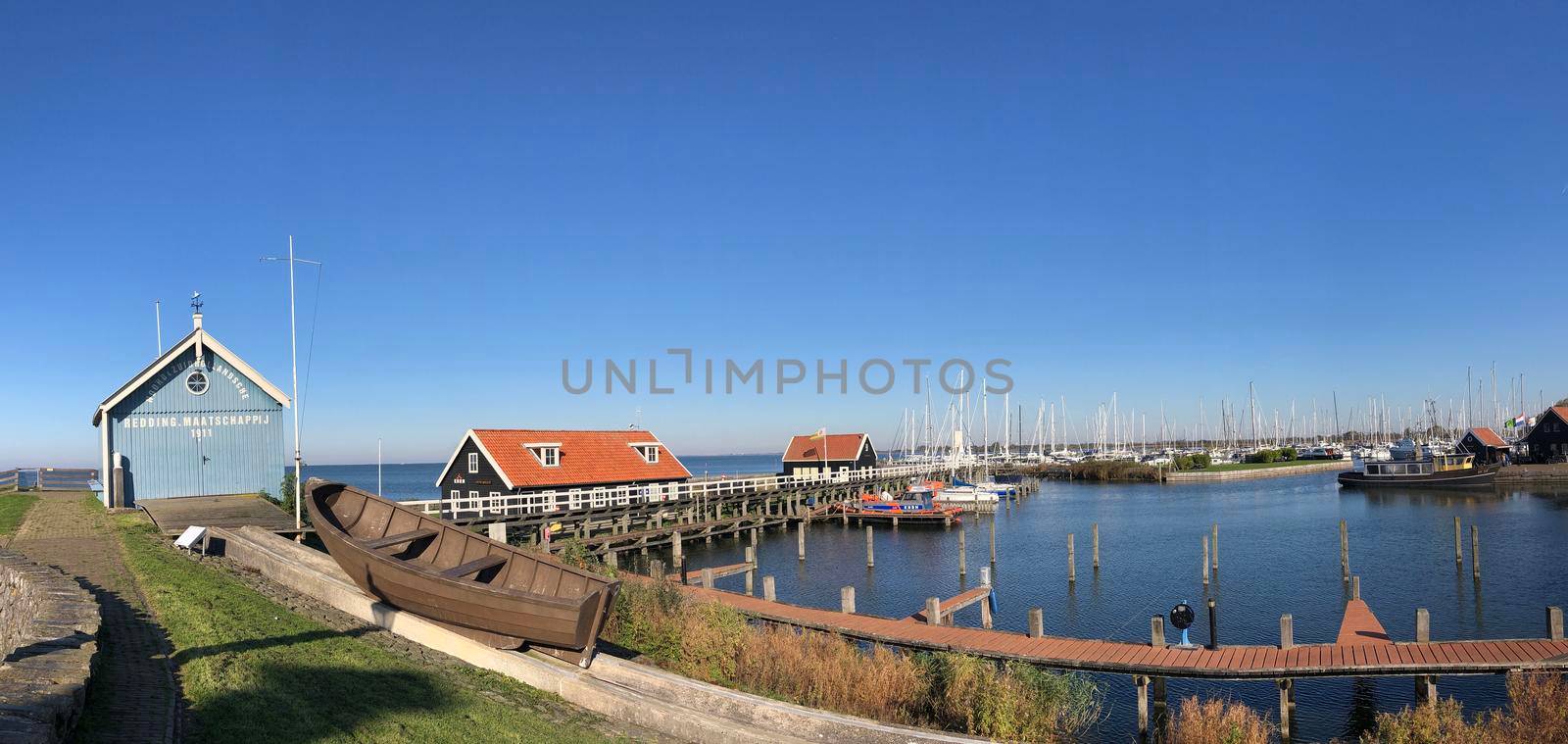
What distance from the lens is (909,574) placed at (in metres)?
37.1

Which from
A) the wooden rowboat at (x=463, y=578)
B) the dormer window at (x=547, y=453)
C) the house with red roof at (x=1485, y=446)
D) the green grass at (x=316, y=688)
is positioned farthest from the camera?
the house with red roof at (x=1485, y=446)

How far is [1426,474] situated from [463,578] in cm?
8878

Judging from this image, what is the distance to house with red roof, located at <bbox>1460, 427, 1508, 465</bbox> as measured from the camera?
289 ft

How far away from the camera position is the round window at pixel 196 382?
101 ft

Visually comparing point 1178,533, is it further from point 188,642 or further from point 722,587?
point 188,642

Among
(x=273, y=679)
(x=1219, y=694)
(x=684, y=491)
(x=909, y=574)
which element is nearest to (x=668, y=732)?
(x=273, y=679)

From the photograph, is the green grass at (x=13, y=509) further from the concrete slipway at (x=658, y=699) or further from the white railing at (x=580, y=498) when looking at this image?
the concrete slipway at (x=658, y=699)

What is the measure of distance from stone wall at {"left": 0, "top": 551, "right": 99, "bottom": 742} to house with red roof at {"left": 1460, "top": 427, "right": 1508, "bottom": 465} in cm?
10881

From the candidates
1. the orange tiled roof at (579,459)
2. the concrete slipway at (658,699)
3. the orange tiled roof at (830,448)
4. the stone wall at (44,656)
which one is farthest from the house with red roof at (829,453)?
the stone wall at (44,656)

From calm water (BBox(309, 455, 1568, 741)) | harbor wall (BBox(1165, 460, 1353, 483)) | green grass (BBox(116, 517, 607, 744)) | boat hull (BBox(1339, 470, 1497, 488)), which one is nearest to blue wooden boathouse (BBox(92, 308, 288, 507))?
green grass (BBox(116, 517, 607, 744))

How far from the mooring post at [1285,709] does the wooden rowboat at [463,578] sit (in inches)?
494

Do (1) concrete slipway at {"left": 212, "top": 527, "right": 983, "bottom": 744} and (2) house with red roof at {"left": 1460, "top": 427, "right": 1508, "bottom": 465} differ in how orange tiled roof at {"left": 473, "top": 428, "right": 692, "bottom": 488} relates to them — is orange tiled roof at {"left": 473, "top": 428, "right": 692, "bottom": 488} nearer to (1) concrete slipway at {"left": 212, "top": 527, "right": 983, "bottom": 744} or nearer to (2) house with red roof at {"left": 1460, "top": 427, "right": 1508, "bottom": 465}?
(1) concrete slipway at {"left": 212, "top": 527, "right": 983, "bottom": 744}

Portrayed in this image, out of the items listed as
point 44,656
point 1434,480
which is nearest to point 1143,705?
point 44,656

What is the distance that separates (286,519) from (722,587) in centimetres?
1494
